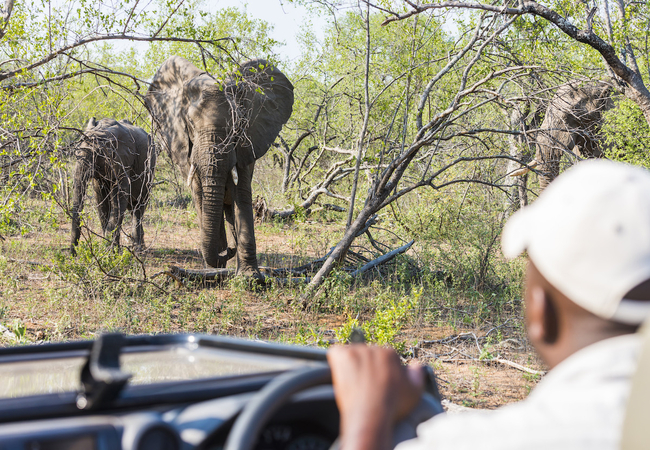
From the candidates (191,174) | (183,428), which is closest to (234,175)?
(191,174)

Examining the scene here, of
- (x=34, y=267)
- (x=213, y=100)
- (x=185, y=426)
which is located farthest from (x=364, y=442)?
(x=34, y=267)

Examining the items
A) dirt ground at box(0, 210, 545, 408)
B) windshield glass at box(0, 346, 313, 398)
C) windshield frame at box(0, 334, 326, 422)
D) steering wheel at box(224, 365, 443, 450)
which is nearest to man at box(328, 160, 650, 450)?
steering wheel at box(224, 365, 443, 450)

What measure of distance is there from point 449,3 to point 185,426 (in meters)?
4.76

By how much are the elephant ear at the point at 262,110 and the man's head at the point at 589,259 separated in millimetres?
7519

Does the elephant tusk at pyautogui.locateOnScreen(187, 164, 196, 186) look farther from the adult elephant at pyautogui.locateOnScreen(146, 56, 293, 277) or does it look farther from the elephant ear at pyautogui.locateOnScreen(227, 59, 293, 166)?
the elephant ear at pyautogui.locateOnScreen(227, 59, 293, 166)

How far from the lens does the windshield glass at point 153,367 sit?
4.99 ft

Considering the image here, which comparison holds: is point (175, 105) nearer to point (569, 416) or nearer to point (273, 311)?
point (273, 311)

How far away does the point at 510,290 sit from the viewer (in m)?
7.67

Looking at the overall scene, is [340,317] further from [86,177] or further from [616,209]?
[616,209]

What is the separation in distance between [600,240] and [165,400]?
924 millimetres

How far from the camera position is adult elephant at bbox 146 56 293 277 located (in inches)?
322

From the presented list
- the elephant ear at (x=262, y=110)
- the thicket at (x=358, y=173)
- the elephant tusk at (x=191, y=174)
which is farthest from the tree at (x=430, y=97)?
the elephant tusk at (x=191, y=174)

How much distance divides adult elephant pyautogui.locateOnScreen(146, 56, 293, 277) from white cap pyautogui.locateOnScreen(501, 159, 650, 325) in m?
6.74

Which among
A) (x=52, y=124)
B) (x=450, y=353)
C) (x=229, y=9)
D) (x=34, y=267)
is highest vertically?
(x=229, y=9)
